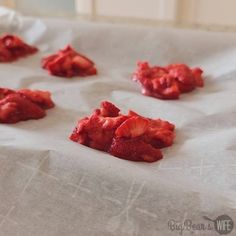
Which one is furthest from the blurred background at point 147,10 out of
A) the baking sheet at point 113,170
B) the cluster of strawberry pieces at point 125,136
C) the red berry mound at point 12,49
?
the cluster of strawberry pieces at point 125,136

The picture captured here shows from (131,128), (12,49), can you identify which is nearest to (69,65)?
(12,49)

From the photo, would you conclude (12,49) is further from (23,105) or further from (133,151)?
(133,151)

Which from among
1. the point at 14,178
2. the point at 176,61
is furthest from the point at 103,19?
the point at 14,178

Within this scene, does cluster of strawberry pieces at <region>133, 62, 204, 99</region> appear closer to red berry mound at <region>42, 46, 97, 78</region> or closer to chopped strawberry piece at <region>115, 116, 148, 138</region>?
red berry mound at <region>42, 46, 97, 78</region>

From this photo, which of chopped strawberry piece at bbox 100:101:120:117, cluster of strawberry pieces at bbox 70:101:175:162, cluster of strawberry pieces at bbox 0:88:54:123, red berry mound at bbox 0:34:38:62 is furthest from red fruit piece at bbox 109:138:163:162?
red berry mound at bbox 0:34:38:62

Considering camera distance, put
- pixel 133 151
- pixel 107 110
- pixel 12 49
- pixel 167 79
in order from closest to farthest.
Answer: pixel 133 151, pixel 107 110, pixel 167 79, pixel 12 49

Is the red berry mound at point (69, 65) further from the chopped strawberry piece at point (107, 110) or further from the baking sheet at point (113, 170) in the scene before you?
the chopped strawberry piece at point (107, 110)
